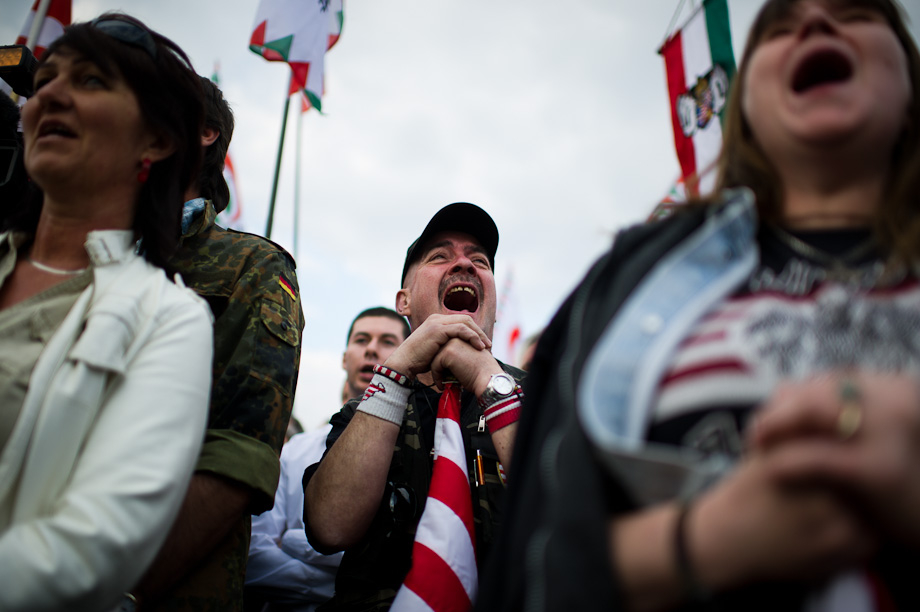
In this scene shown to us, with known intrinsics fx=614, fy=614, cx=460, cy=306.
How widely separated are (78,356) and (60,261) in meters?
0.51

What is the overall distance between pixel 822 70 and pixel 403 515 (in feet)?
6.26

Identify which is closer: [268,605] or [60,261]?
[60,261]

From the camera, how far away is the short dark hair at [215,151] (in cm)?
253

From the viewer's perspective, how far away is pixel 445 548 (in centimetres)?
194

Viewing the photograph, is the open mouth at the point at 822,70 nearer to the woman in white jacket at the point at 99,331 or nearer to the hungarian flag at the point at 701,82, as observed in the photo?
the woman in white jacket at the point at 99,331

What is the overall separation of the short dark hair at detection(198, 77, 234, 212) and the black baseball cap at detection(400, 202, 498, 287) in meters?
1.03

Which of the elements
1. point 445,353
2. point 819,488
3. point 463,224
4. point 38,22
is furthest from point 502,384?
point 38,22

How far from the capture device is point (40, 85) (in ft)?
5.80

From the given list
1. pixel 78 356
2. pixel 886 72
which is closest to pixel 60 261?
pixel 78 356

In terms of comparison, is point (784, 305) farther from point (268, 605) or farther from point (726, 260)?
point (268, 605)

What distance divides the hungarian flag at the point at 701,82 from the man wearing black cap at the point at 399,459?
2634 millimetres

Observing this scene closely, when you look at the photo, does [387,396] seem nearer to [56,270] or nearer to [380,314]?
[56,270]

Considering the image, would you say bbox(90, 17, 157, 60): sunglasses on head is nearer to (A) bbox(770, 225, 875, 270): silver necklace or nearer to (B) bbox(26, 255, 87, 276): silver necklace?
(B) bbox(26, 255, 87, 276): silver necklace

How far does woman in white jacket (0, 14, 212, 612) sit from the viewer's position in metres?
1.16
